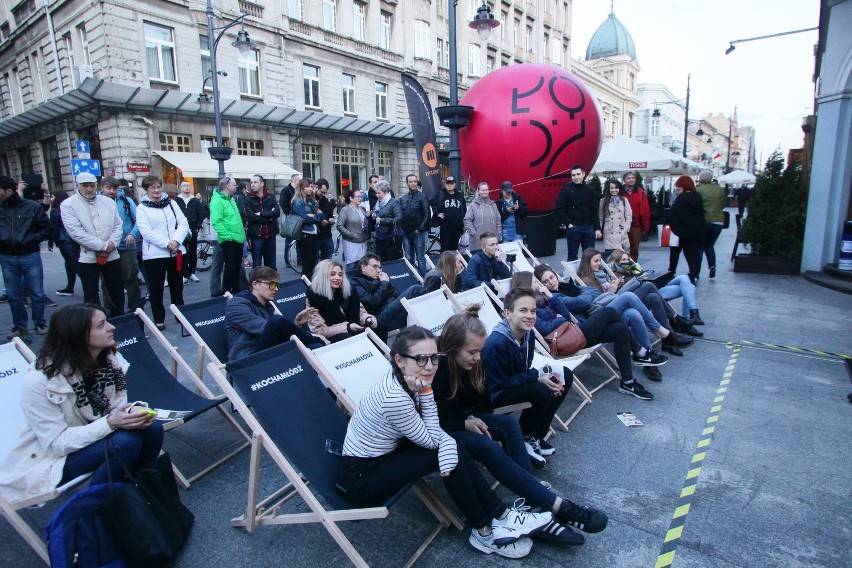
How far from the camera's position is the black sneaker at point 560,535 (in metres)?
2.47

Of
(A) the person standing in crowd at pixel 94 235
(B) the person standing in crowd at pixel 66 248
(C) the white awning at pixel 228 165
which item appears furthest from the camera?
(C) the white awning at pixel 228 165

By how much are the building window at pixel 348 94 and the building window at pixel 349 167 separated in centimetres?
196

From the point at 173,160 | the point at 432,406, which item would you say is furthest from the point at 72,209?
the point at 173,160

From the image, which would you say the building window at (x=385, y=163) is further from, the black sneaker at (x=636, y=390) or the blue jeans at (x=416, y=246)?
the black sneaker at (x=636, y=390)

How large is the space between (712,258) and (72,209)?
9.37 meters

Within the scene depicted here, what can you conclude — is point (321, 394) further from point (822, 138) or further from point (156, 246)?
point (822, 138)

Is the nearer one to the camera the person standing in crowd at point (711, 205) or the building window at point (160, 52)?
the person standing in crowd at point (711, 205)

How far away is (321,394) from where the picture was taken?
299cm

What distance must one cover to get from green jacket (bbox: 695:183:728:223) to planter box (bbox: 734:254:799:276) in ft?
4.13

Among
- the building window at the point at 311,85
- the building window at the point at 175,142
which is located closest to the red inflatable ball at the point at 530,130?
the building window at the point at 175,142

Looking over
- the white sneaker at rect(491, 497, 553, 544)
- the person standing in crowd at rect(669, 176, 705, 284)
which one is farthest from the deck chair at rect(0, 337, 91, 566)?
the person standing in crowd at rect(669, 176, 705, 284)

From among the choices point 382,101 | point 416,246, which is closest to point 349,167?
point 382,101

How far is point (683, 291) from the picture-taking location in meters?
5.94

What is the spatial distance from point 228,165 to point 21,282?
13897 millimetres
